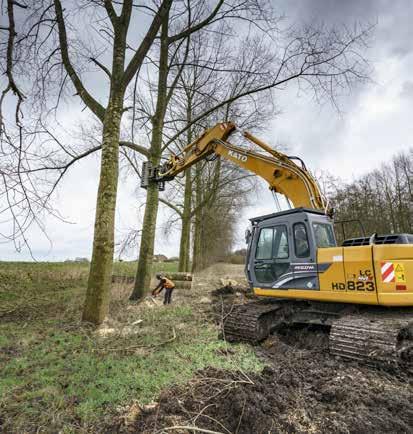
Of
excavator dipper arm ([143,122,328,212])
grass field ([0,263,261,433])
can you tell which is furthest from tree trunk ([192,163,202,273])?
grass field ([0,263,261,433])

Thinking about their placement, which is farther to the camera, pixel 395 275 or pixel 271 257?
pixel 271 257

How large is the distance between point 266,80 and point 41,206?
7620mm

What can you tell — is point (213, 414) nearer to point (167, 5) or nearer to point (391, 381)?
point (391, 381)

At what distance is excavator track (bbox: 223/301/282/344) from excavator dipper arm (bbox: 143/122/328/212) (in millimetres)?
2183

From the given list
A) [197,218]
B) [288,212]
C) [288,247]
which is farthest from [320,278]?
[197,218]

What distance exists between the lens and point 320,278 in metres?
5.50

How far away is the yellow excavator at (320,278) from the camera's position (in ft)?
14.8

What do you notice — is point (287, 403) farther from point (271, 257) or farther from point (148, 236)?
point (148, 236)

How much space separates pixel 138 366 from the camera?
168 inches

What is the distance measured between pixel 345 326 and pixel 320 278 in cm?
95

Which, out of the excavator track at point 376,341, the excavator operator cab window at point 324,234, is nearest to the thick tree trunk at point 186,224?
the excavator operator cab window at point 324,234

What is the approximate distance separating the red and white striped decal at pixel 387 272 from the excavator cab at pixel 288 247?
961mm

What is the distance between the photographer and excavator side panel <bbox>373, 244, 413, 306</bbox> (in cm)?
473

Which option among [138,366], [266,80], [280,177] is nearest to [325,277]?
[280,177]
